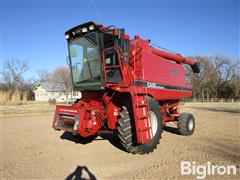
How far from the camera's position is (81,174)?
15.2 ft

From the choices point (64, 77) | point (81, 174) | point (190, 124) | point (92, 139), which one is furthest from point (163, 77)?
point (64, 77)

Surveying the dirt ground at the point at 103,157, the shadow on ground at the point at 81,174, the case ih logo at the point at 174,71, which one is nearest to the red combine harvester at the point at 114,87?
the dirt ground at the point at 103,157

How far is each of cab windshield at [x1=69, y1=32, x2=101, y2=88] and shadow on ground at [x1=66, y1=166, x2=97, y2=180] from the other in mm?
2344

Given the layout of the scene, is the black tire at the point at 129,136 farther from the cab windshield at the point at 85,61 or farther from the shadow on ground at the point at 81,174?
the shadow on ground at the point at 81,174

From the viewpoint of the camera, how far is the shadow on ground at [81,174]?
14.5 feet

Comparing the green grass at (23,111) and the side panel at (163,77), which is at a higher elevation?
the side panel at (163,77)

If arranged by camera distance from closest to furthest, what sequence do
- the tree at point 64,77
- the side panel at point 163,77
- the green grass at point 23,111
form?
the side panel at point 163,77
the green grass at point 23,111
the tree at point 64,77

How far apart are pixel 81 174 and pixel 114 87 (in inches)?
96.5

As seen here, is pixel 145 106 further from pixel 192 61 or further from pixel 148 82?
pixel 192 61

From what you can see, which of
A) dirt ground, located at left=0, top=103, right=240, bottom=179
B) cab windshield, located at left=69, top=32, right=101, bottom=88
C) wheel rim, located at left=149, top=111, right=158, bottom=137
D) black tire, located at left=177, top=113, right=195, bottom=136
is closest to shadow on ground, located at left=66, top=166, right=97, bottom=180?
dirt ground, located at left=0, top=103, right=240, bottom=179

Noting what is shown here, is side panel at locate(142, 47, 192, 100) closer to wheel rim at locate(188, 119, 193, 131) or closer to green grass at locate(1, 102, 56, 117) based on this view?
wheel rim at locate(188, 119, 193, 131)

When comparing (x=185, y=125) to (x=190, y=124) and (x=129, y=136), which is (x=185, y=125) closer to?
(x=190, y=124)

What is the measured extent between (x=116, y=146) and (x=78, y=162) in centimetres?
180

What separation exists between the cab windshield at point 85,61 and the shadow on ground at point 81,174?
7.69 ft
